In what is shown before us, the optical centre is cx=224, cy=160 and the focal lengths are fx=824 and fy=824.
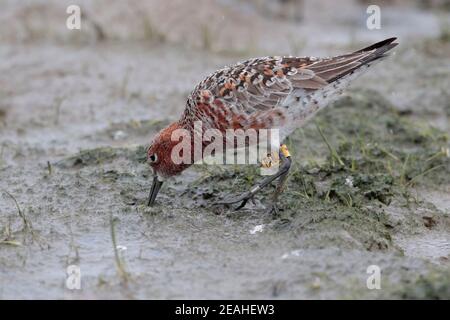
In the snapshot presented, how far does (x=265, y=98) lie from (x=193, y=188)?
1100 millimetres

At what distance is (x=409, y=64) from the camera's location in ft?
37.2

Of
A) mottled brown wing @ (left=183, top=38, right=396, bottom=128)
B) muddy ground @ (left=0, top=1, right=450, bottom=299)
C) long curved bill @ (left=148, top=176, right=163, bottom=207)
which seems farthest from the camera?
long curved bill @ (left=148, top=176, right=163, bottom=207)

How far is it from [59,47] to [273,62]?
5.36 metres

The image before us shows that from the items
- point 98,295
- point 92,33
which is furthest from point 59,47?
point 98,295

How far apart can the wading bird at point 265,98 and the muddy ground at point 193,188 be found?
1.11 ft

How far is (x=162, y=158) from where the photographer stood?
707 centimetres

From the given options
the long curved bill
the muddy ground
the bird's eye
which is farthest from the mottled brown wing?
the muddy ground

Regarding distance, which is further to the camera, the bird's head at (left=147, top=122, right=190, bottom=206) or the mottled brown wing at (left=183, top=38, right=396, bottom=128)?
the bird's head at (left=147, top=122, right=190, bottom=206)

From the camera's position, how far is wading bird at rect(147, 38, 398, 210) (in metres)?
6.93

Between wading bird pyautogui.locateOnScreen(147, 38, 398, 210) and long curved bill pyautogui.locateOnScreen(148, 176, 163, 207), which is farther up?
wading bird pyautogui.locateOnScreen(147, 38, 398, 210)

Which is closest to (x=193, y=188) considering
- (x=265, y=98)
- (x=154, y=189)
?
(x=154, y=189)

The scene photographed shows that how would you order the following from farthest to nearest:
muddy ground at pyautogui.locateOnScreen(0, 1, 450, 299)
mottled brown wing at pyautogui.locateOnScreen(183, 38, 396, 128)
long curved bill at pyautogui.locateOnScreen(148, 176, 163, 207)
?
1. long curved bill at pyautogui.locateOnScreen(148, 176, 163, 207)
2. mottled brown wing at pyautogui.locateOnScreen(183, 38, 396, 128)
3. muddy ground at pyautogui.locateOnScreen(0, 1, 450, 299)

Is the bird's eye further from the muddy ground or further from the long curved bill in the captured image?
the muddy ground

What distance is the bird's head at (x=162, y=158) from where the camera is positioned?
7.06 metres
